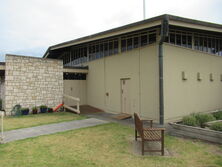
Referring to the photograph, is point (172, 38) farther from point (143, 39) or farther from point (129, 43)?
point (129, 43)

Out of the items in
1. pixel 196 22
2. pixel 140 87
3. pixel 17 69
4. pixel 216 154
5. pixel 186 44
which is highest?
pixel 196 22

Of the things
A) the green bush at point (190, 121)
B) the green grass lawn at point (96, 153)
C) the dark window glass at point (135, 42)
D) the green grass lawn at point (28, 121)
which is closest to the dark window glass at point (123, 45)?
the dark window glass at point (135, 42)

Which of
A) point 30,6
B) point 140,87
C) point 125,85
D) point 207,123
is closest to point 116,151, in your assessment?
point 207,123

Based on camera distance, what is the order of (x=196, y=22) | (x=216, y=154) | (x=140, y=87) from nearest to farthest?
(x=216, y=154) → (x=196, y=22) → (x=140, y=87)

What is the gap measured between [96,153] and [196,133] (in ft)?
11.8

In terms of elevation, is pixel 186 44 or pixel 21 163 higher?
pixel 186 44

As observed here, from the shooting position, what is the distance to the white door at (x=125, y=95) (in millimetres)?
9289

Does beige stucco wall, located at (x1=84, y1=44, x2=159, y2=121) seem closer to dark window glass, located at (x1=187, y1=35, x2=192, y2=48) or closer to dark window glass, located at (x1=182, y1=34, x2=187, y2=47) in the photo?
dark window glass, located at (x1=182, y1=34, x2=187, y2=47)

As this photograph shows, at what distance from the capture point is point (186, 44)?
28.8ft

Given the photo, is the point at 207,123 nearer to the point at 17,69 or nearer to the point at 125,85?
the point at 125,85

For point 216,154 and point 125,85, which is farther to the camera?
point 125,85

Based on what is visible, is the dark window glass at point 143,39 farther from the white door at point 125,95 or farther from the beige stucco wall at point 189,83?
the white door at point 125,95

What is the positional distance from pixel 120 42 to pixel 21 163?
26.7 ft

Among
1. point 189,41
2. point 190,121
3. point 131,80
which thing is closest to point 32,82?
point 131,80
